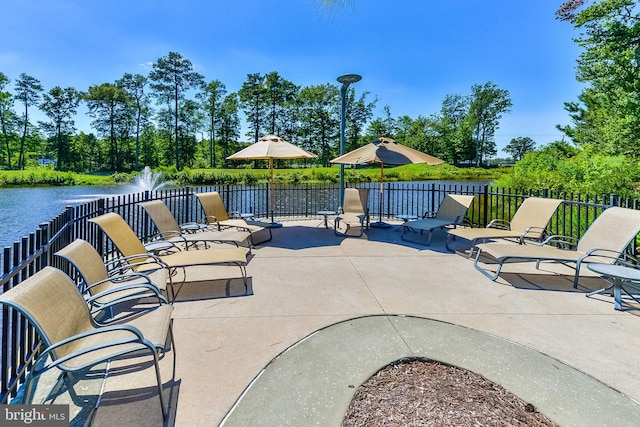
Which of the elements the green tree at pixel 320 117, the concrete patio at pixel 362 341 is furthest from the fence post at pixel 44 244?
the green tree at pixel 320 117

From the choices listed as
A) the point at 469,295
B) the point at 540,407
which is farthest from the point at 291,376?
the point at 469,295

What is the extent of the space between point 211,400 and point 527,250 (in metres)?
4.32

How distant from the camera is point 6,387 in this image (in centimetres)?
190

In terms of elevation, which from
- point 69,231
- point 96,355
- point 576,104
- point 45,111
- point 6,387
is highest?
point 45,111

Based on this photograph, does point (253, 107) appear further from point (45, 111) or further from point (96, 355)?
point (96, 355)

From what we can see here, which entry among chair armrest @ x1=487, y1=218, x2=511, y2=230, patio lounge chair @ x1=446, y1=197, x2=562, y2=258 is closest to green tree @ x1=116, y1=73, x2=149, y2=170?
chair armrest @ x1=487, y1=218, x2=511, y2=230

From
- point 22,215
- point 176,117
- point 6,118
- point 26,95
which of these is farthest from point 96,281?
point 6,118

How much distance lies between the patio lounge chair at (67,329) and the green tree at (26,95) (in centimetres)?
4954

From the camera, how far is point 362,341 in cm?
273

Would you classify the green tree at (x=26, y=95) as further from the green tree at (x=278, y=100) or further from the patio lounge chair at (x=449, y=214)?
the patio lounge chair at (x=449, y=214)

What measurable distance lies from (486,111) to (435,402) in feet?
189

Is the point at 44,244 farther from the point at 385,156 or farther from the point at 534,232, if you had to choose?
the point at 534,232

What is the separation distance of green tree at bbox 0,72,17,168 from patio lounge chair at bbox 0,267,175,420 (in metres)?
48.9

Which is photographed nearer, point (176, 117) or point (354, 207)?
point (354, 207)
